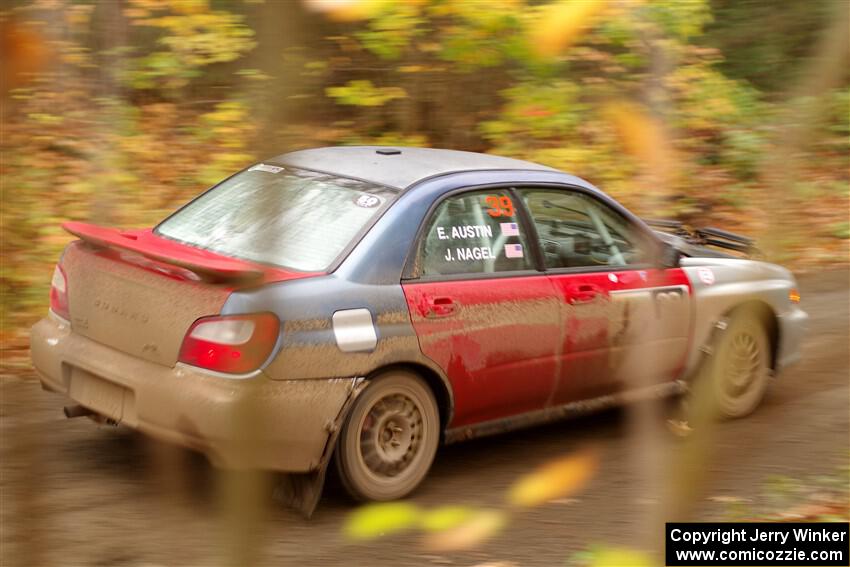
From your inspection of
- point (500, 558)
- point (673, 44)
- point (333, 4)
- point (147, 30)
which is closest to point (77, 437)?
point (500, 558)

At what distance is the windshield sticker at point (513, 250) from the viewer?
5.34 meters

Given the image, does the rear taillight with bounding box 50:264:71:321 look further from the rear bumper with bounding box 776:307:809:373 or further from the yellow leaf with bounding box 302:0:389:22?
the rear bumper with bounding box 776:307:809:373

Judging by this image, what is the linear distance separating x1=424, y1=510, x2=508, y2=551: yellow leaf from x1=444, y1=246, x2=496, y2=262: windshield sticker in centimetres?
118

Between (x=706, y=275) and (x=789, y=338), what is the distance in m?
0.95

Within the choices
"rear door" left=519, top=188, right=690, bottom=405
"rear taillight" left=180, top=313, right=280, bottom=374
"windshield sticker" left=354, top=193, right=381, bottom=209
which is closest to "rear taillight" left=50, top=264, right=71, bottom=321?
"rear taillight" left=180, top=313, right=280, bottom=374

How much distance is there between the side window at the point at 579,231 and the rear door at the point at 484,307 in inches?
6.1

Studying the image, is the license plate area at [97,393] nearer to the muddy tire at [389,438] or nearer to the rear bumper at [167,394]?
the rear bumper at [167,394]

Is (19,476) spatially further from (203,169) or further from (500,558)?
(203,169)

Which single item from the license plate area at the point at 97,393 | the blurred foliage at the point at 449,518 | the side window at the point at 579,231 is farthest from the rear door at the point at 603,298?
the license plate area at the point at 97,393

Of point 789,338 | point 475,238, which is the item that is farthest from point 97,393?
point 789,338

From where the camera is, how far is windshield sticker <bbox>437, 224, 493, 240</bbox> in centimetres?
512

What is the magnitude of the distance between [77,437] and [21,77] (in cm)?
442

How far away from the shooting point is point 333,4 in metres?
1.29

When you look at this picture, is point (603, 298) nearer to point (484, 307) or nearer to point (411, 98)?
point (484, 307)
